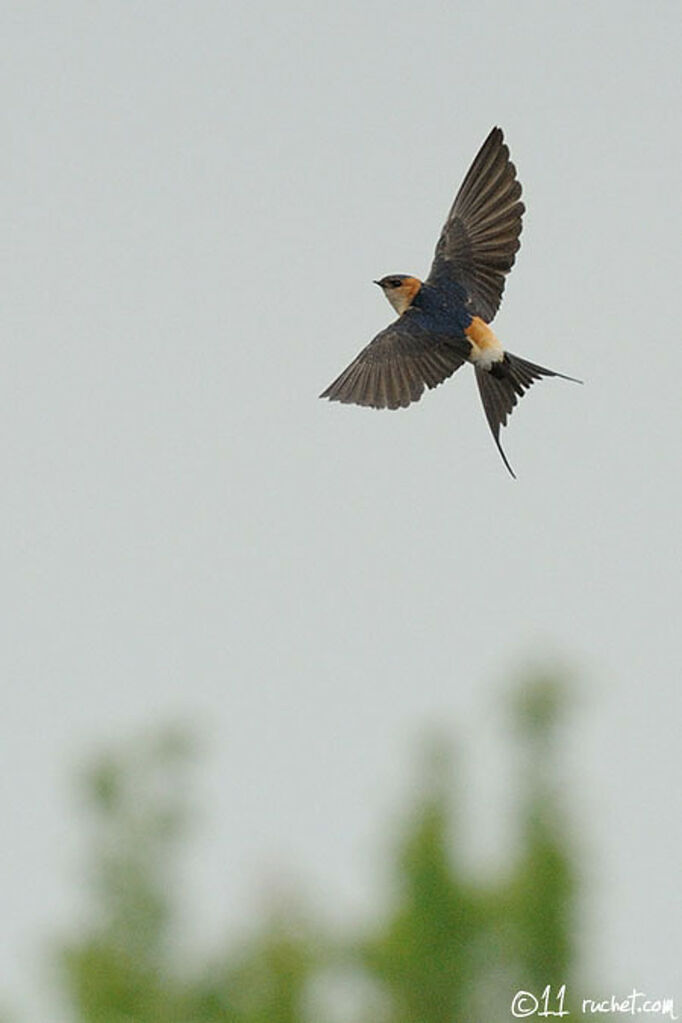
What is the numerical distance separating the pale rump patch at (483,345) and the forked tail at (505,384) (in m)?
0.03

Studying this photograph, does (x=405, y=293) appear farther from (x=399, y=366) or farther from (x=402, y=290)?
(x=399, y=366)

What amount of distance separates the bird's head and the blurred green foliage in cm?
619

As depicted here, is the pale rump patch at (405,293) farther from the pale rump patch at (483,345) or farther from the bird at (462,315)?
the pale rump patch at (483,345)

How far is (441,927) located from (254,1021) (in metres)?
0.47

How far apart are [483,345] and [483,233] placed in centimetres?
118

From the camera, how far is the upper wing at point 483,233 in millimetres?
10484

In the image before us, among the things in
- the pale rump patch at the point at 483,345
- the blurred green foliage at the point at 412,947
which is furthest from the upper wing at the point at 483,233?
the blurred green foliage at the point at 412,947

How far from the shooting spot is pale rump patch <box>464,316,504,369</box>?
379 inches

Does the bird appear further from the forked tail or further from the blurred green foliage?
the blurred green foliage

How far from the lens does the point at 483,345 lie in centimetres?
970

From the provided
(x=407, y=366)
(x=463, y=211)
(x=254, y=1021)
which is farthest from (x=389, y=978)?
(x=463, y=211)

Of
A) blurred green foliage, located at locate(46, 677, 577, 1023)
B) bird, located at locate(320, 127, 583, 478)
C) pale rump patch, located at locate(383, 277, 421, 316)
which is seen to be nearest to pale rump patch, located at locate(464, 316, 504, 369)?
bird, located at locate(320, 127, 583, 478)

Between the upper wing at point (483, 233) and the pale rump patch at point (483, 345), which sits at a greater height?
the upper wing at point (483, 233)

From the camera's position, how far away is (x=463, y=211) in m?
10.7
